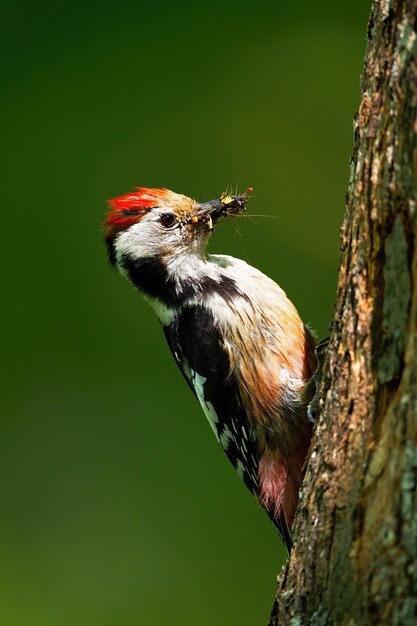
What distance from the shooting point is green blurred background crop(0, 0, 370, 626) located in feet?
12.9

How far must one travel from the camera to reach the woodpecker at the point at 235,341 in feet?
8.88

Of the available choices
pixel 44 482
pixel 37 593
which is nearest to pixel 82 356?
pixel 44 482

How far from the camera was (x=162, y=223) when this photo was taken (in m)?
3.17

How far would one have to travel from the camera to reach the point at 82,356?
4.20 metres

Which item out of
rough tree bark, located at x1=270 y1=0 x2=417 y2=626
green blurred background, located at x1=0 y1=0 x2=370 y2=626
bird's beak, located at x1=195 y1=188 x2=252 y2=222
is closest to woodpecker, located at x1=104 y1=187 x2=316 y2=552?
bird's beak, located at x1=195 y1=188 x2=252 y2=222

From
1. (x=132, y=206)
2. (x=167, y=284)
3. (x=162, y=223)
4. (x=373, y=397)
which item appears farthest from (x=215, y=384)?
(x=373, y=397)

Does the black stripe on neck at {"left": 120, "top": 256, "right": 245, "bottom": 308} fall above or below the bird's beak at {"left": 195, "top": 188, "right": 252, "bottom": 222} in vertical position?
below

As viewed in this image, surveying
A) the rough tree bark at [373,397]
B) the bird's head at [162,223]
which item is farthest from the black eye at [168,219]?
the rough tree bark at [373,397]

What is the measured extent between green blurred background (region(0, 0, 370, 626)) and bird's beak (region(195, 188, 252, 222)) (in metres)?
0.74

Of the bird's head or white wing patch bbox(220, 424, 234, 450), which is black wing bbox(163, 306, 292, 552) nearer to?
white wing patch bbox(220, 424, 234, 450)

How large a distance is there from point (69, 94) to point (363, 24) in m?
1.42

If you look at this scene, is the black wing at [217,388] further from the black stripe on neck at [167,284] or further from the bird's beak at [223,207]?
the bird's beak at [223,207]

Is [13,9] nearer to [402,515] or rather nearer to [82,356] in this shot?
[82,356]

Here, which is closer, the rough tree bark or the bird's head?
the rough tree bark
